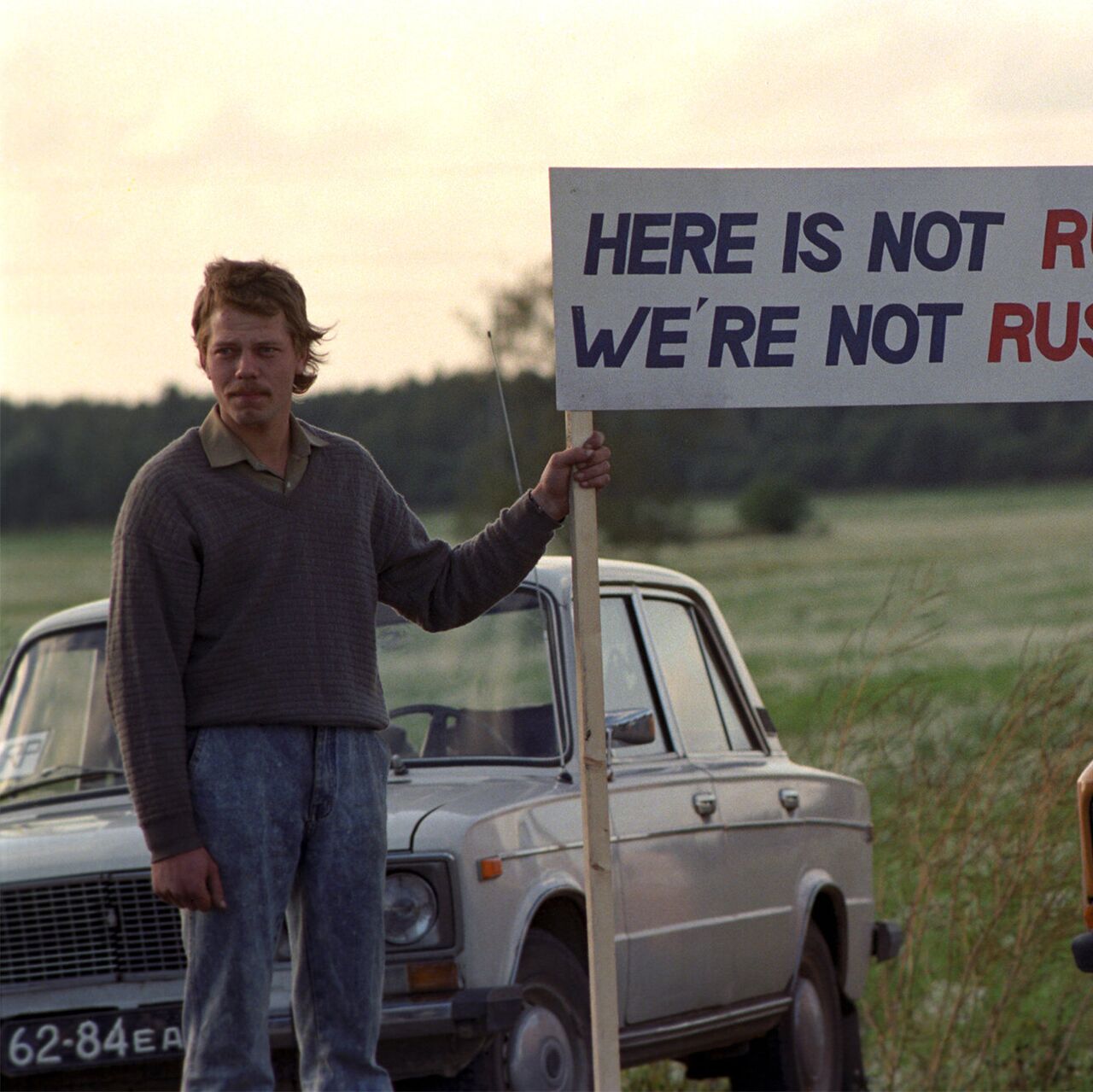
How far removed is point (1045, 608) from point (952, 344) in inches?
2265

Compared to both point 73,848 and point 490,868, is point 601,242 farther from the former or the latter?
point 73,848

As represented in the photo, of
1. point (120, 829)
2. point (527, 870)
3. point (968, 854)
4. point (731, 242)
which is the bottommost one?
point (968, 854)

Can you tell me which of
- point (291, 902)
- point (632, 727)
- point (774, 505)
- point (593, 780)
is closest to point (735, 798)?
point (632, 727)

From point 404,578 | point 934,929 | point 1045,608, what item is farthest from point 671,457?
point 404,578

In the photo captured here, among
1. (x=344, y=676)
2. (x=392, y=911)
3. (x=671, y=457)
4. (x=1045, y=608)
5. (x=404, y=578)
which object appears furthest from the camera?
(x=671, y=457)

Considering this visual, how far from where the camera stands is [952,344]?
5195mm

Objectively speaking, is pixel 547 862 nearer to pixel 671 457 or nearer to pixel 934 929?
pixel 934 929

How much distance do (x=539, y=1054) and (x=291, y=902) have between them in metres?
2.11

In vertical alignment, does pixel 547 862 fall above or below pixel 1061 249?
below

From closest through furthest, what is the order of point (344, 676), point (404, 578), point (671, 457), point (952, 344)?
point (344, 676)
point (404, 578)
point (952, 344)
point (671, 457)

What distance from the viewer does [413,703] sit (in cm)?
719

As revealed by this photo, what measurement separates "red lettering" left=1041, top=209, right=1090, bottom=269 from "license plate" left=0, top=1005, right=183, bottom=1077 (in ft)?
10.2

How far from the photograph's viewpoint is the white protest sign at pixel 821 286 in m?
5.05

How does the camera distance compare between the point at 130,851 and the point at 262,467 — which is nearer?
the point at 262,467
